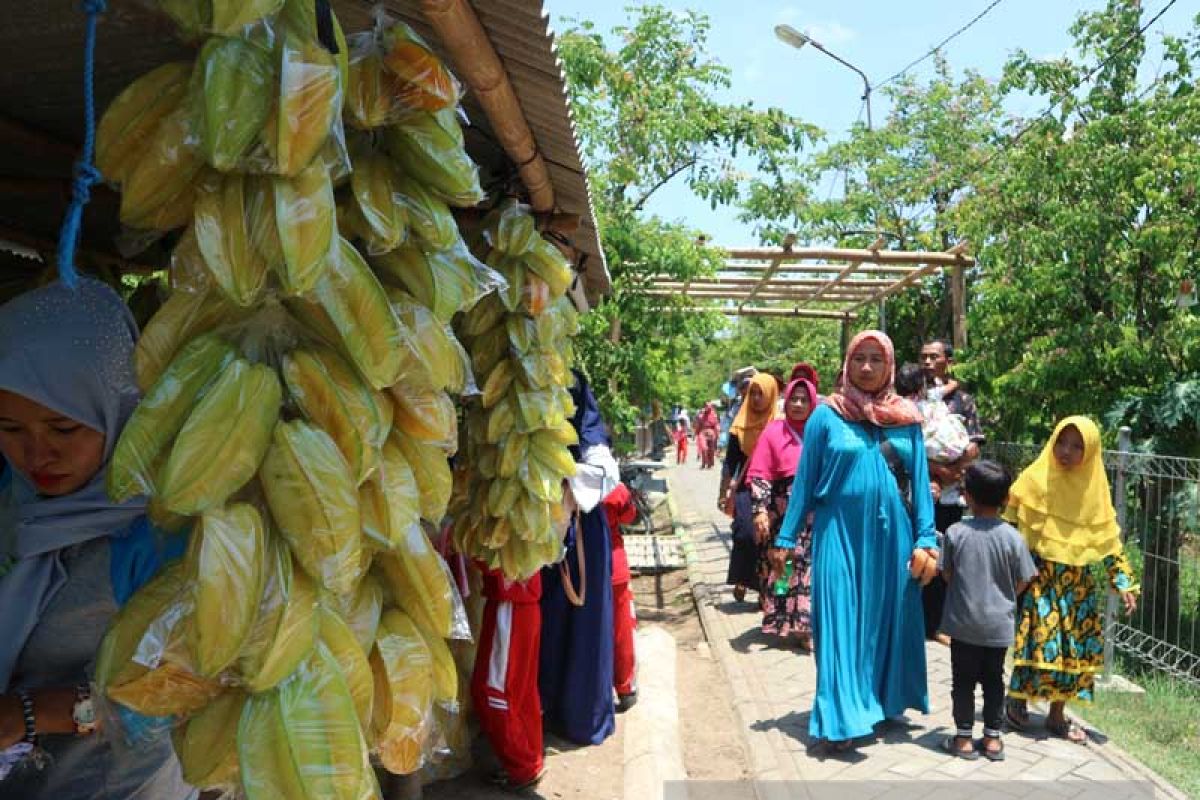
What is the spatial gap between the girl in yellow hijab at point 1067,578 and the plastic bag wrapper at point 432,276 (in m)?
4.17

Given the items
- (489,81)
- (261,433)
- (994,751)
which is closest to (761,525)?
(994,751)

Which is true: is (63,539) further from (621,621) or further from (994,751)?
(994,751)

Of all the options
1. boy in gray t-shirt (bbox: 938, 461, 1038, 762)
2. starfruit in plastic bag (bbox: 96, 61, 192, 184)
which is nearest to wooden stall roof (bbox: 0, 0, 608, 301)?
starfruit in plastic bag (bbox: 96, 61, 192, 184)

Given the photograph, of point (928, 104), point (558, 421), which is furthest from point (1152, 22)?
point (928, 104)

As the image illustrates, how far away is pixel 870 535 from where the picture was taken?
481 cm

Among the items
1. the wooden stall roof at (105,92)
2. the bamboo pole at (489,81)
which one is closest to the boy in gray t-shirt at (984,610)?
the wooden stall roof at (105,92)

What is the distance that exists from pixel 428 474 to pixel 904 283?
9701 mm

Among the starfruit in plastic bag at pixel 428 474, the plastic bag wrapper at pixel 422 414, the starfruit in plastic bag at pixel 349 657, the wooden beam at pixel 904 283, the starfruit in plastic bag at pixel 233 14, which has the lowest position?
the starfruit in plastic bag at pixel 349 657

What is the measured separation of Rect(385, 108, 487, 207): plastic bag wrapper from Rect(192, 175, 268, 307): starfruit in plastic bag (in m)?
0.49

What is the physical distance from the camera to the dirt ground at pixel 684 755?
4134 mm

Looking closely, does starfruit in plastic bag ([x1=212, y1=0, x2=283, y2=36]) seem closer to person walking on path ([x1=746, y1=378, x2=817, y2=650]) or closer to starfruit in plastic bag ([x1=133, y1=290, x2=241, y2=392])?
starfruit in plastic bag ([x1=133, y1=290, x2=241, y2=392])

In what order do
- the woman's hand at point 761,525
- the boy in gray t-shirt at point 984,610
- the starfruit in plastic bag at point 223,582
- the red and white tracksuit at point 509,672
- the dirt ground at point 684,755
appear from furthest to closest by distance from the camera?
the woman's hand at point 761,525 < the boy in gray t-shirt at point 984,610 < the dirt ground at point 684,755 < the red and white tracksuit at point 509,672 < the starfruit in plastic bag at point 223,582

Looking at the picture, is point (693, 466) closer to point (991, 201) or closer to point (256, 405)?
point (991, 201)

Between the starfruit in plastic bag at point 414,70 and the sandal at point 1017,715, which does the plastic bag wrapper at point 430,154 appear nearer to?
the starfruit in plastic bag at point 414,70
